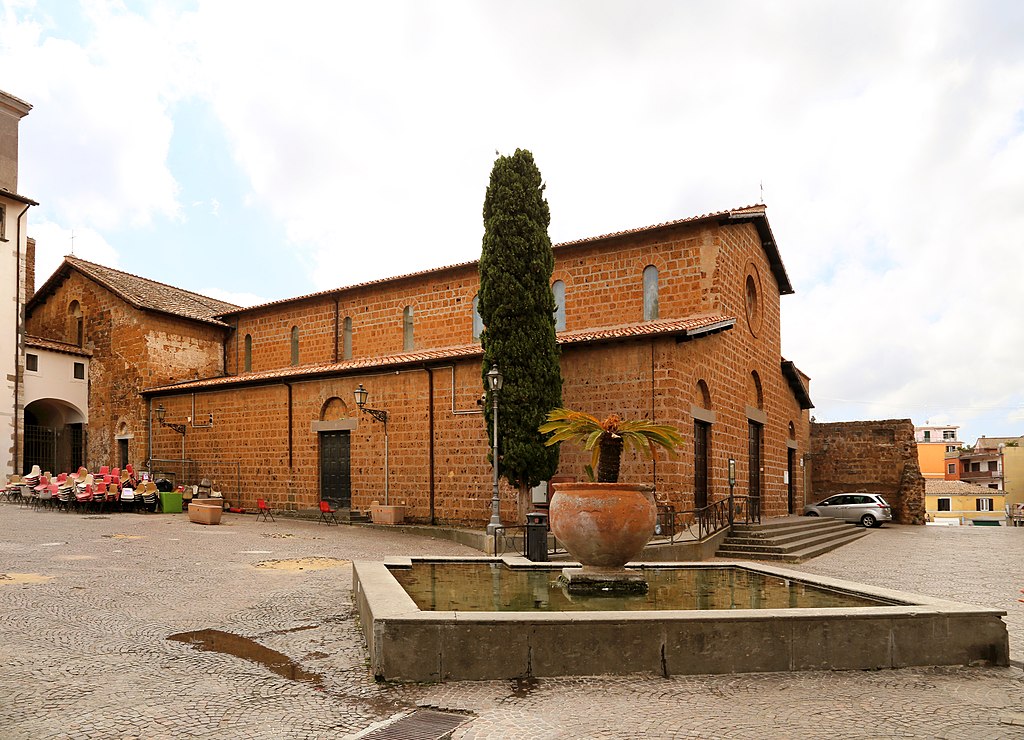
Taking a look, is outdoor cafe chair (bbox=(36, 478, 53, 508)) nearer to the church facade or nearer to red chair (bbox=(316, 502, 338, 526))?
the church facade

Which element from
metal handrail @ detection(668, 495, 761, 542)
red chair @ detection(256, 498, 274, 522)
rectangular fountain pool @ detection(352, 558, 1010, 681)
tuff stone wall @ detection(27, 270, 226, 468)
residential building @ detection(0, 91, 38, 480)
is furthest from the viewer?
tuff stone wall @ detection(27, 270, 226, 468)

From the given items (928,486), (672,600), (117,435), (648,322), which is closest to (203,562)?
(672,600)

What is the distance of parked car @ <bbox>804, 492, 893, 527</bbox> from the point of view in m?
28.9

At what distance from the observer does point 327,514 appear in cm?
2227

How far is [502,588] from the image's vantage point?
860 cm

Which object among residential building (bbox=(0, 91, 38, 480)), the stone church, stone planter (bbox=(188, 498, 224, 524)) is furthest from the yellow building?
residential building (bbox=(0, 91, 38, 480))

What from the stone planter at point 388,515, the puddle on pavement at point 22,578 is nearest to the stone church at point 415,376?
the stone planter at point 388,515

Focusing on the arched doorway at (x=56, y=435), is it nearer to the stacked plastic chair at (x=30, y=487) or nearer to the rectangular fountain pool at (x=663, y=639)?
the stacked plastic chair at (x=30, y=487)

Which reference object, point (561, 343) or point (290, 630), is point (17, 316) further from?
point (290, 630)

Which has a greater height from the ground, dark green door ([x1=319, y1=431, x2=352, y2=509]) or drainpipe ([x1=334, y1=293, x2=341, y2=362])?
drainpipe ([x1=334, y1=293, x2=341, y2=362])

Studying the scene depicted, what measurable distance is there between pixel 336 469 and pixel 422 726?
19.0m

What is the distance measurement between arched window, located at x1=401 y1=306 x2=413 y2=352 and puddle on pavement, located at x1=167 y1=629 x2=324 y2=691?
1908cm

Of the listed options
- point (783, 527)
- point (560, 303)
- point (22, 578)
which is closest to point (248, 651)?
point (22, 578)

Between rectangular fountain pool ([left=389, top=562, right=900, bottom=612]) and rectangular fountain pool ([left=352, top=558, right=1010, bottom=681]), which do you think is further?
rectangular fountain pool ([left=389, top=562, right=900, bottom=612])
